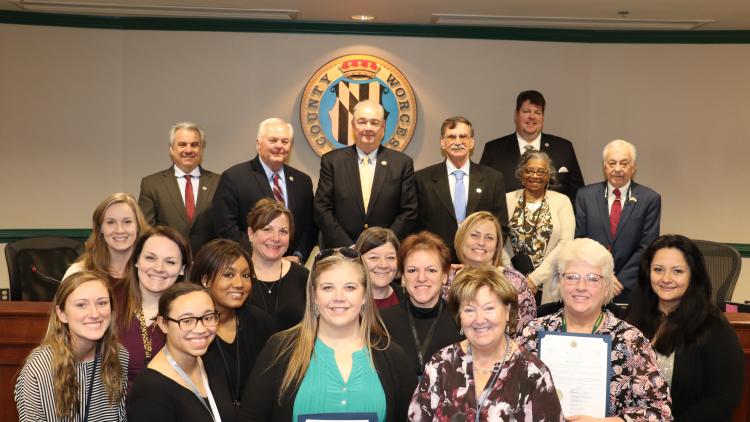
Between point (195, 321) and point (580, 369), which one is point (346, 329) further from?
point (580, 369)

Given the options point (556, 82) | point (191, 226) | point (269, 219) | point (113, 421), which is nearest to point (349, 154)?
point (191, 226)

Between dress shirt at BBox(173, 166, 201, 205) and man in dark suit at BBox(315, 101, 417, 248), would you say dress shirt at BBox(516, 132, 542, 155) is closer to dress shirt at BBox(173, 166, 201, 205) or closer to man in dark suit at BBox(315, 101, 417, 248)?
man in dark suit at BBox(315, 101, 417, 248)

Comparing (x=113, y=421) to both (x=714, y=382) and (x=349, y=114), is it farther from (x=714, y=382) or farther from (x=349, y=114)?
(x=349, y=114)

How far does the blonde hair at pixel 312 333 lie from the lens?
289 cm

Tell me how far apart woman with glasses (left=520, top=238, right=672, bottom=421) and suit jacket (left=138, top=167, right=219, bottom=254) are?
3074 mm

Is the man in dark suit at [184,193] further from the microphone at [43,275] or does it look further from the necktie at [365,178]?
the necktie at [365,178]

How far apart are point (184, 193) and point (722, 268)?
12.6 feet

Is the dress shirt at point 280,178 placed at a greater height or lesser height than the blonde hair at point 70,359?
greater

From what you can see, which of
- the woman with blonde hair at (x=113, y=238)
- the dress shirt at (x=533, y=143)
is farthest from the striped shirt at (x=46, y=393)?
the dress shirt at (x=533, y=143)

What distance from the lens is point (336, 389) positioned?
2.88 meters

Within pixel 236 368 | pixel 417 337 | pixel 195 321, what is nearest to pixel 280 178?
pixel 417 337

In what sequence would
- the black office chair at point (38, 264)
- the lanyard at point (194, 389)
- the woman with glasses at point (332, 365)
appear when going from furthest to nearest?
1. the black office chair at point (38, 264)
2. the lanyard at point (194, 389)
3. the woman with glasses at point (332, 365)

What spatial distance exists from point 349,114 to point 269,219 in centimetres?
438

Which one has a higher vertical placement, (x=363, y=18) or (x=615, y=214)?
(x=363, y=18)
